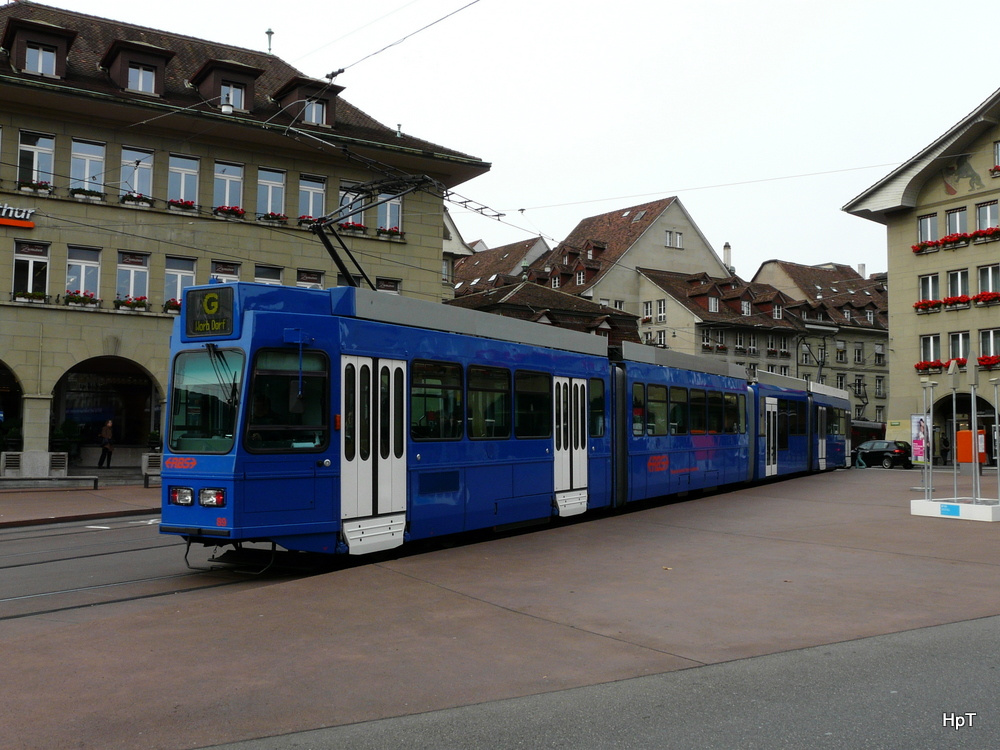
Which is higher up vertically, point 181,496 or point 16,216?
point 16,216

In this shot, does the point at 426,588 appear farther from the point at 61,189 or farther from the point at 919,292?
the point at 919,292

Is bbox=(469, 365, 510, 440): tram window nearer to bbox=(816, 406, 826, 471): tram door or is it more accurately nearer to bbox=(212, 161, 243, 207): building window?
bbox=(816, 406, 826, 471): tram door

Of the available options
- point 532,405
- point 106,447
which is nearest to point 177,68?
point 106,447

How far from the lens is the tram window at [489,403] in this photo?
12297mm

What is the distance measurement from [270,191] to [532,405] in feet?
65.3

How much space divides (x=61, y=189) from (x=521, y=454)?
65.3ft

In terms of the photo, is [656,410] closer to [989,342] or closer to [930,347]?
[989,342]

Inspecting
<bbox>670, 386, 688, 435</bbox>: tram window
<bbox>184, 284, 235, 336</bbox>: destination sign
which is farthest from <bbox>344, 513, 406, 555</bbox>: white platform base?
<bbox>670, 386, 688, 435</bbox>: tram window

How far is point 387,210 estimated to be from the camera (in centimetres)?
3297

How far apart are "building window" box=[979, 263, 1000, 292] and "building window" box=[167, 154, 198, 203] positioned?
35805 mm

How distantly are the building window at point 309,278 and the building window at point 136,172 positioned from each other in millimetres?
5174

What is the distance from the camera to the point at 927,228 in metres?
48.1

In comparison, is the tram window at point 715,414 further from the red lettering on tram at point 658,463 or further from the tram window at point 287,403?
the tram window at point 287,403

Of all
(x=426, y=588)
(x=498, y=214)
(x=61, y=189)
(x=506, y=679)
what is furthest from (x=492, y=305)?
(x=506, y=679)
